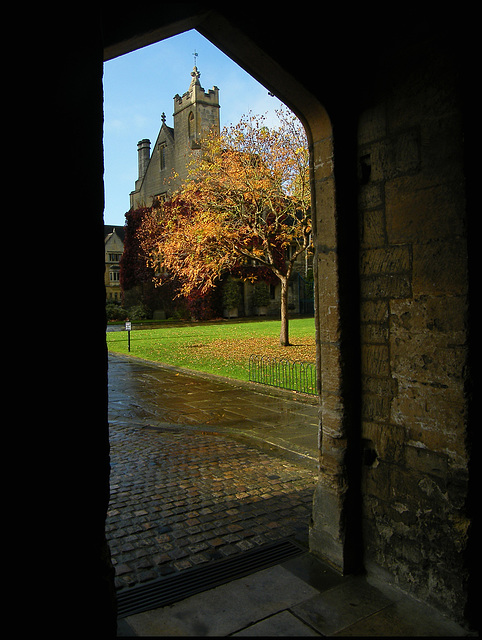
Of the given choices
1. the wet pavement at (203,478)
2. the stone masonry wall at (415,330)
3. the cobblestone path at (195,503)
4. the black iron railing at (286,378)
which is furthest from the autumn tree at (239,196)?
the stone masonry wall at (415,330)

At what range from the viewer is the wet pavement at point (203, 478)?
3346 millimetres

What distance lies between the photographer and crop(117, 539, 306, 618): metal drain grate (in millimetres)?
2674

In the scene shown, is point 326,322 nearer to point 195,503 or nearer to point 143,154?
point 195,503

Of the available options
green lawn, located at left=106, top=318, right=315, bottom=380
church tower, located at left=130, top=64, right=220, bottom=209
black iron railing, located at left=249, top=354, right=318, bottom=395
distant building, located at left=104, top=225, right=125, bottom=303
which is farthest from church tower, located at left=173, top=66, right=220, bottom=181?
black iron railing, located at left=249, top=354, right=318, bottom=395

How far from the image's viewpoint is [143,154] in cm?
4634

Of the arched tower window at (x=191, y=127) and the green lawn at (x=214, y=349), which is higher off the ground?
the arched tower window at (x=191, y=127)

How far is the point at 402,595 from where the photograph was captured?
265 centimetres

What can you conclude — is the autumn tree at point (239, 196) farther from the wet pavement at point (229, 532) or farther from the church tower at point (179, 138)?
the church tower at point (179, 138)

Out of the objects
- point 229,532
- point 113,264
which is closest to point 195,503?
point 229,532

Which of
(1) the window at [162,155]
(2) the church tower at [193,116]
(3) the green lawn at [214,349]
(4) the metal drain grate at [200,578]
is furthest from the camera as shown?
(1) the window at [162,155]

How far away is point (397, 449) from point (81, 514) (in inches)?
70.3

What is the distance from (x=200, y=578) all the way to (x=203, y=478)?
175 centimetres

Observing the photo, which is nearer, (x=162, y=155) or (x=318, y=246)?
(x=318, y=246)

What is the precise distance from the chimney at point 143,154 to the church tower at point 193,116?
7.87 metres
